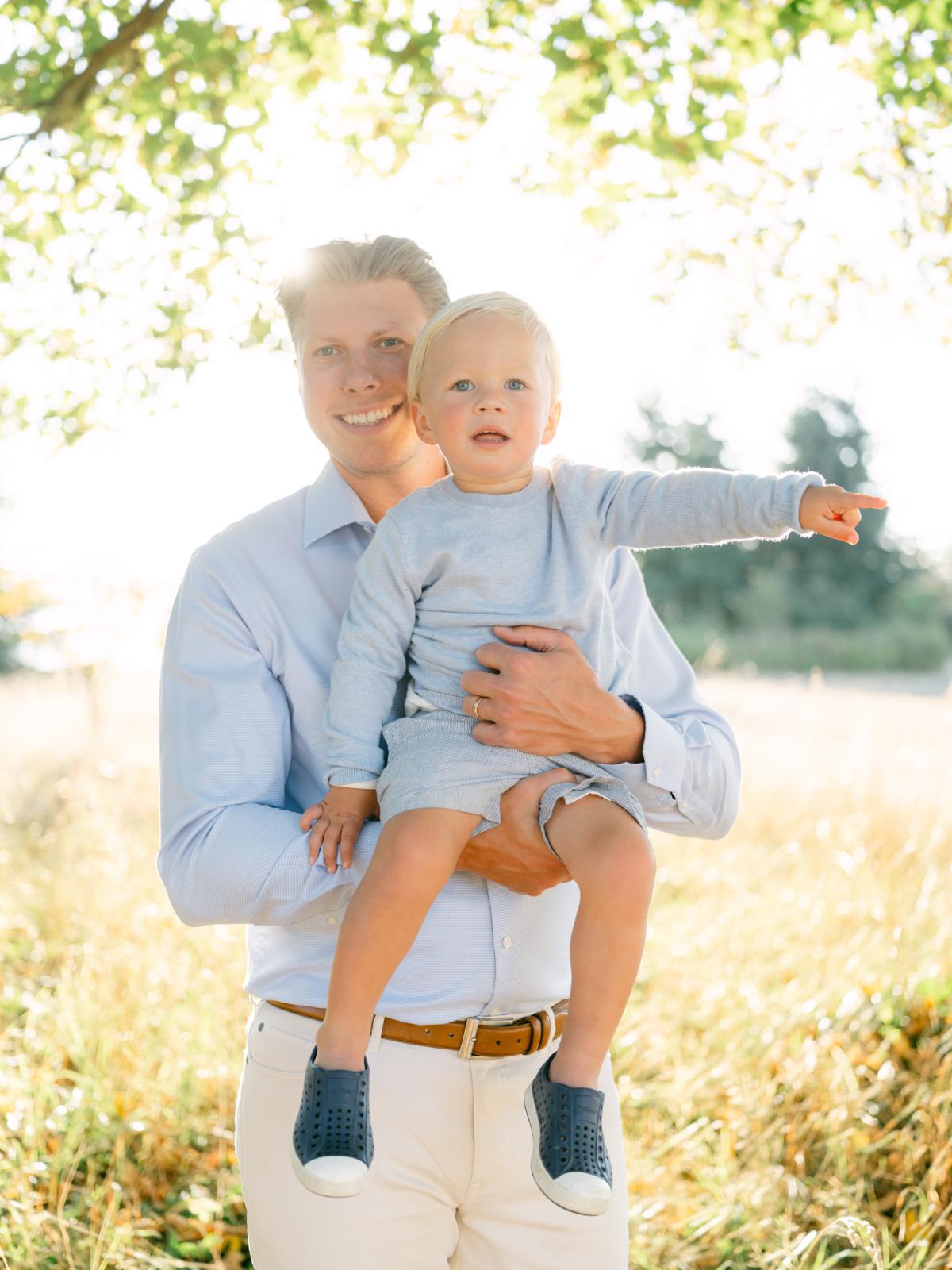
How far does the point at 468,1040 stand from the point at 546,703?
1.93ft

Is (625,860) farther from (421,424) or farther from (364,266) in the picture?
(364,266)

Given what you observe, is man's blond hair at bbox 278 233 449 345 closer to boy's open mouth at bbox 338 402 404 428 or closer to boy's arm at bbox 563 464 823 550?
boy's open mouth at bbox 338 402 404 428

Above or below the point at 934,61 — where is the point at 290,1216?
below

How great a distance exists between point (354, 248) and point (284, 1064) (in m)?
1.53

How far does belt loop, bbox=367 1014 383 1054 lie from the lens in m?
1.96

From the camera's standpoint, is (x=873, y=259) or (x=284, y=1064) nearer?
(x=284, y=1064)

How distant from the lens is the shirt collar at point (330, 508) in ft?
7.50

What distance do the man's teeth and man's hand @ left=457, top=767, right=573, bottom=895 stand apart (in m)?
0.78

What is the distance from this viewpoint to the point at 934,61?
3.96 metres

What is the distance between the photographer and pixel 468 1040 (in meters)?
2.01

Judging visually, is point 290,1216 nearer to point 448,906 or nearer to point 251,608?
point 448,906

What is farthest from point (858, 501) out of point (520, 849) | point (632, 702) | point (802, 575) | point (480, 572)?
point (802, 575)

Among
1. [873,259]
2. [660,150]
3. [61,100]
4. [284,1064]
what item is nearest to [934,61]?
[660,150]

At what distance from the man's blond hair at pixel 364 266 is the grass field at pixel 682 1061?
201 cm
